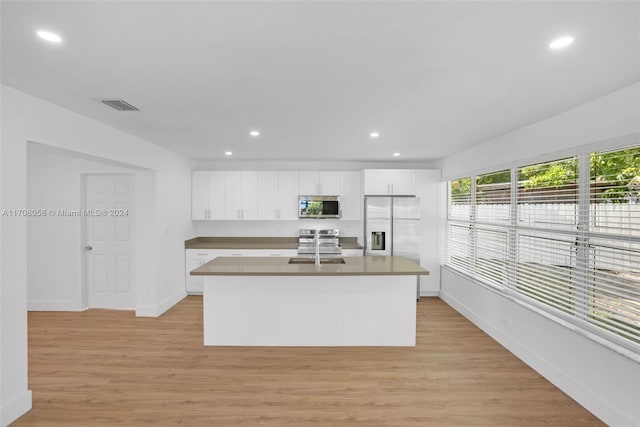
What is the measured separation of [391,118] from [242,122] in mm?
1534

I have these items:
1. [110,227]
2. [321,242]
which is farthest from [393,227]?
[110,227]

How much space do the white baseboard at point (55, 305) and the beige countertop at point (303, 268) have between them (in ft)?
8.70

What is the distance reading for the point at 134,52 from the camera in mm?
1788

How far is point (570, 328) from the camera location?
2.68 m

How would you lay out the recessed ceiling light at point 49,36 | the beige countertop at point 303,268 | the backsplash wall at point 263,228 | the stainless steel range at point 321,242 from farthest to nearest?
the backsplash wall at point 263,228 < the stainless steel range at point 321,242 < the beige countertop at point 303,268 < the recessed ceiling light at point 49,36

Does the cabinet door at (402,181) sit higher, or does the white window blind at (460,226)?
the cabinet door at (402,181)

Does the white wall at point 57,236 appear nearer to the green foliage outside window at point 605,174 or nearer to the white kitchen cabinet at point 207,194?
the white kitchen cabinet at point 207,194

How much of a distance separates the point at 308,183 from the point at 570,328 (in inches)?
167

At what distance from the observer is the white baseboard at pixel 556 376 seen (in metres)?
2.30

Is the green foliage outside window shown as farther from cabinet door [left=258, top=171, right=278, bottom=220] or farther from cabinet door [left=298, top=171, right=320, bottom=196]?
cabinet door [left=258, top=171, right=278, bottom=220]

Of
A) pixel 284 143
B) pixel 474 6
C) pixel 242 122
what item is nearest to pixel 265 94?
pixel 242 122

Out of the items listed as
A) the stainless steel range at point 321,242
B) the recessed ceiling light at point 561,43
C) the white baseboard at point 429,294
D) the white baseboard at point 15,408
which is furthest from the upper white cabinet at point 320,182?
the white baseboard at point 15,408

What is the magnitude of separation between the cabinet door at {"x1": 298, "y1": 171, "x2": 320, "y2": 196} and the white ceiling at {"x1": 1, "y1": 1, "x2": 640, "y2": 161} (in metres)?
2.54

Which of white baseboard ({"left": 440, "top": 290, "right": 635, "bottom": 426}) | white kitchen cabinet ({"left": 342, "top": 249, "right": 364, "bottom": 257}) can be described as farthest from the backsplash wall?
white baseboard ({"left": 440, "top": 290, "right": 635, "bottom": 426})
